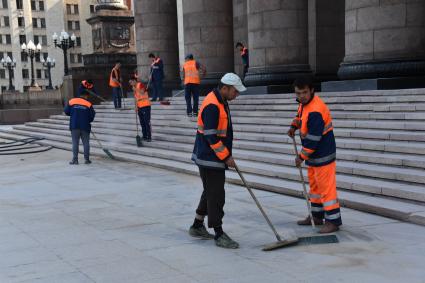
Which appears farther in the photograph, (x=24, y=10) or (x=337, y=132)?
(x=24, y=10)

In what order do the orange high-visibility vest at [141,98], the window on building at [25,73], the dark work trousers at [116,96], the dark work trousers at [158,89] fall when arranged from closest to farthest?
the orange high-visibility vest at [141,98]
the dark work trousers at [158,89]
the dark work trousers at [116,96]
the window on building at [25,73]

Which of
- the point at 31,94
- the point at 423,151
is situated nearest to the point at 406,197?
the point at 423,151

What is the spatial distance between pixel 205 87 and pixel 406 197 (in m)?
14.2

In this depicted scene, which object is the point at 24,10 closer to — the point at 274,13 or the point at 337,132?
the point at 274,13

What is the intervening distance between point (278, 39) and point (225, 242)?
38.4 ft

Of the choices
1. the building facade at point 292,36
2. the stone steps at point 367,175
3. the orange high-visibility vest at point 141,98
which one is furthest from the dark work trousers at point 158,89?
the stone steps at point 367,175

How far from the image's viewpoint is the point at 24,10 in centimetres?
8831

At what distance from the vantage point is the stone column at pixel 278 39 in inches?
648

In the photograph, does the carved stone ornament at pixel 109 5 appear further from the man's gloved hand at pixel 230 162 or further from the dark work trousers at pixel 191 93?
the man's gloved hand at pixel 230 162

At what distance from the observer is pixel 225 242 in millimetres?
5836

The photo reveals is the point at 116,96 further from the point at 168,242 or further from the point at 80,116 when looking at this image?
the point at 168,242

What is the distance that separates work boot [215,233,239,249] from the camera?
5.79 metres

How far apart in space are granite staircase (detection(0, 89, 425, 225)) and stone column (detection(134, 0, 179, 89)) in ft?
21.8

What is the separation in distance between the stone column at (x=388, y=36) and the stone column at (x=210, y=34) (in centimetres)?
768
